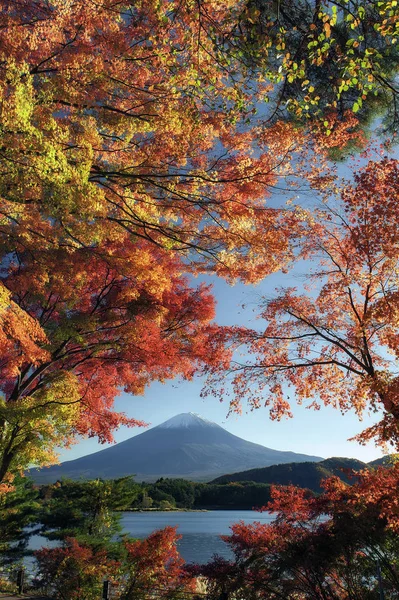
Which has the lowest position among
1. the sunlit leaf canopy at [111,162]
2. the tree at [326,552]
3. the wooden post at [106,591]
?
the wooden post at [106,591]

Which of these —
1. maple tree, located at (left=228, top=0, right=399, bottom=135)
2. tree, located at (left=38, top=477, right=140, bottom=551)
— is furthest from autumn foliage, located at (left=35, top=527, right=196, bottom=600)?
maple tree, located at (left=228, top=0, right=399, bottom=135)

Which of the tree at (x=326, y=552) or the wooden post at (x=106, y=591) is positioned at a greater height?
the tree at (x=326, y=552)

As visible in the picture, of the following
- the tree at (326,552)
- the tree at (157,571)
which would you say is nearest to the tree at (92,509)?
the tree at (157,571)

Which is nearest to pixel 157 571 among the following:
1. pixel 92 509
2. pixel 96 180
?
pixel 92 509

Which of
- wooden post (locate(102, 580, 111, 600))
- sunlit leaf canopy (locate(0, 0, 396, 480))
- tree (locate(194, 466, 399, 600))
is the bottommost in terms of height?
wooden post (locate(102, 580, 111, 600))

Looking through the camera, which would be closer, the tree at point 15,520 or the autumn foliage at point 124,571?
the autumn foliage at point 124,571

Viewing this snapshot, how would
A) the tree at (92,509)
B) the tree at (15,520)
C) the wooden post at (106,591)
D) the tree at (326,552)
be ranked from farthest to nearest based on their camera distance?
the tree at (15,520) < the tree at (92,509) < the wooden post at (106,591) < the tree at (326,552)

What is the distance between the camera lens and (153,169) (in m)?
5.39

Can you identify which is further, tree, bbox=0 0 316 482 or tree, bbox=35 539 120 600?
tree, bbox=35 539 120 600

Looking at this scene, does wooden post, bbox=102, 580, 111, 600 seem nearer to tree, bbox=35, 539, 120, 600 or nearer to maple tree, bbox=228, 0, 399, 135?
tree, bbox=35, 539, 120, 600

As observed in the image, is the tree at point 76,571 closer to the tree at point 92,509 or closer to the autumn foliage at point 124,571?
the autumn foliage at point 124,571

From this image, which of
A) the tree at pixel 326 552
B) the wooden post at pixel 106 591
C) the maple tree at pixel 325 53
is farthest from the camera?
the wooden post at pixel 106 591

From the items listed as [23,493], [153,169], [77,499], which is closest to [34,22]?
[153,169]

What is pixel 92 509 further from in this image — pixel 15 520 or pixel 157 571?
pixel 157 571
